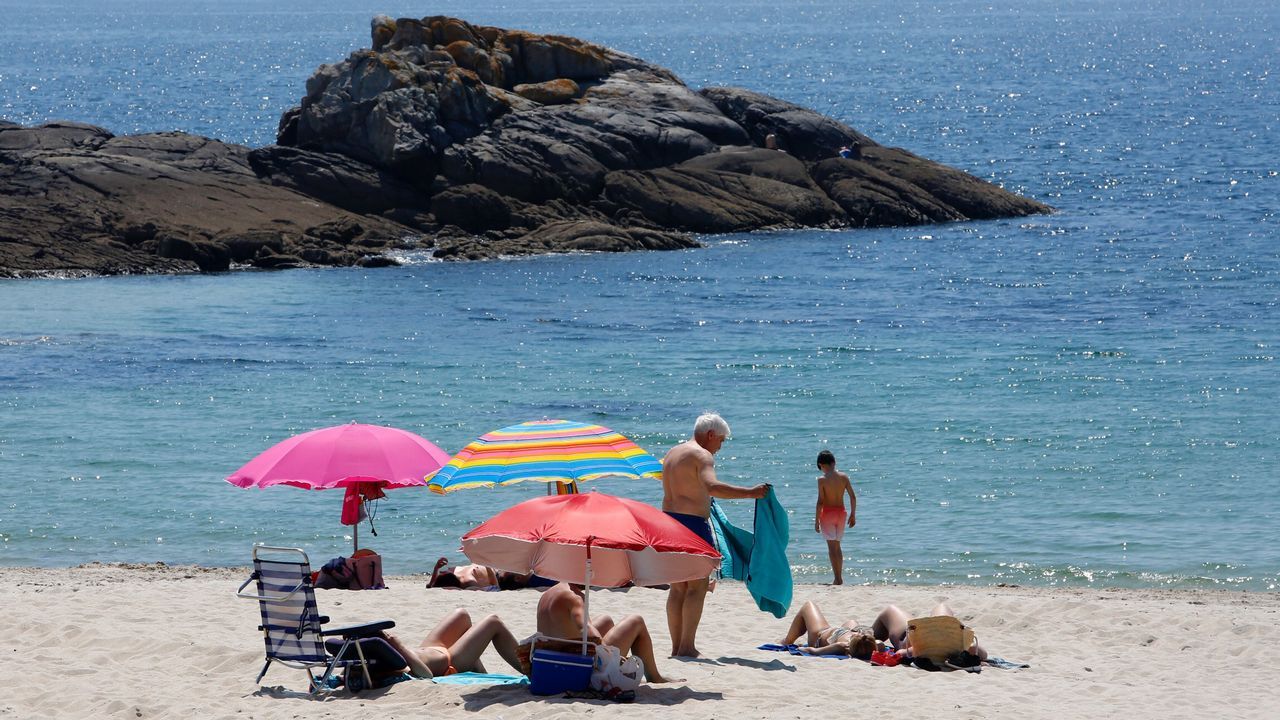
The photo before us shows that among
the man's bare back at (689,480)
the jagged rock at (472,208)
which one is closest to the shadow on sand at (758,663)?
the man's bare back at (689,480)

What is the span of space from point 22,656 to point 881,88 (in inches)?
3905

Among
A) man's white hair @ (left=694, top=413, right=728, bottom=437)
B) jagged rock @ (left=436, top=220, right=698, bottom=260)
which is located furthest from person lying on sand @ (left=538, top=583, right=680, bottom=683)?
jagged rock @ (left=436, top=220, right=698, bottom=260)

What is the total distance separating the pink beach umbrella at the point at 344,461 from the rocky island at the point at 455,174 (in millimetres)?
23603

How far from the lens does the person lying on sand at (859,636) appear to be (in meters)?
10.9

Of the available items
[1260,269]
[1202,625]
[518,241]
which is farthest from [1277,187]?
[1202,625]

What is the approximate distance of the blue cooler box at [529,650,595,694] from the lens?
9492 millimetres

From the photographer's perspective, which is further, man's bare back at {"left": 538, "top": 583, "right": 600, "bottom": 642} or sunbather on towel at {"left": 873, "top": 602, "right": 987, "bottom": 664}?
sunbather on towel at {"left": 873, "top": 602, "right": 987, "bottom": 664}

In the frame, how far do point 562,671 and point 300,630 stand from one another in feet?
5.31

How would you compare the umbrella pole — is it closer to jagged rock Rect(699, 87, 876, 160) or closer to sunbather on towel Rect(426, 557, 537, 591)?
sunbather on towel Rect(426, 557, 537, 591)

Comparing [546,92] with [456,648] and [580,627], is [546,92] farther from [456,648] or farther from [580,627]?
[580,627]

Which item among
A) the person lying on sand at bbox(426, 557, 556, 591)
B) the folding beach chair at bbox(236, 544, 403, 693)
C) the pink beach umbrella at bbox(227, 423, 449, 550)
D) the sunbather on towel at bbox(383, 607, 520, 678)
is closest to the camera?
the folding beach chair at bbox(236, 544, 403, 693)

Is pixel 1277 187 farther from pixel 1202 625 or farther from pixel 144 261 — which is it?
pixel 1202 625

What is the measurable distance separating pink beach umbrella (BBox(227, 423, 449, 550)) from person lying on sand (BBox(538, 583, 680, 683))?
3.43m

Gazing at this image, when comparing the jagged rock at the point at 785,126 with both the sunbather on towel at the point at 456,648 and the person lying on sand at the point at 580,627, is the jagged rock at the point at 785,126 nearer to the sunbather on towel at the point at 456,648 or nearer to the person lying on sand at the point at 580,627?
the sunbather on towel at the point at 456,648
